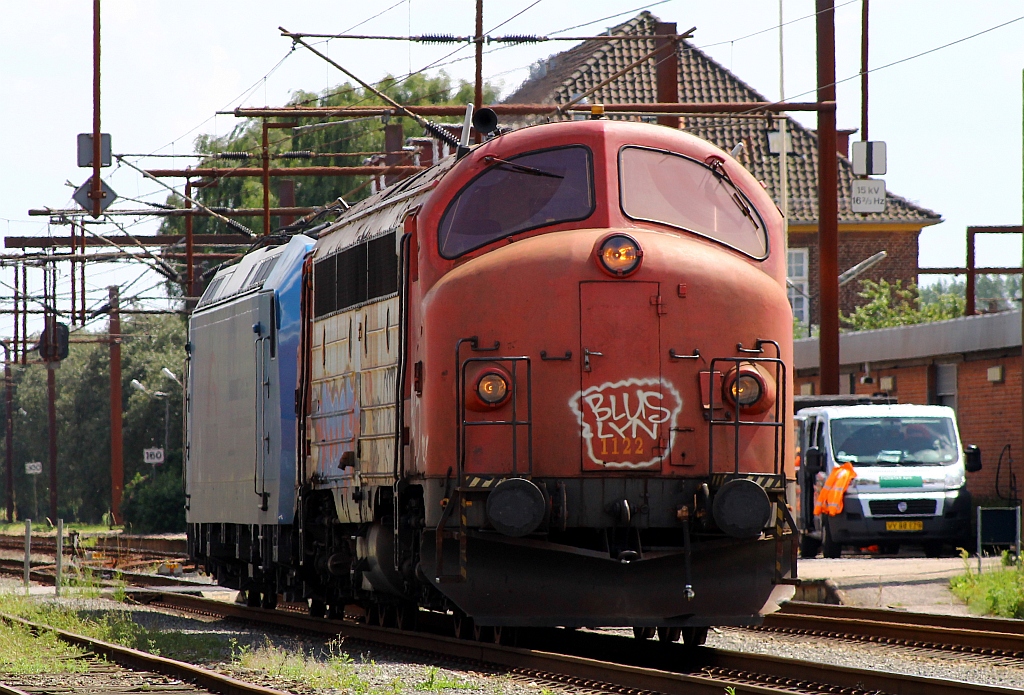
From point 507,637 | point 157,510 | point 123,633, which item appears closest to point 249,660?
point 507,637

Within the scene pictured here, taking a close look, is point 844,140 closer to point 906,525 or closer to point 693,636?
point 906,525

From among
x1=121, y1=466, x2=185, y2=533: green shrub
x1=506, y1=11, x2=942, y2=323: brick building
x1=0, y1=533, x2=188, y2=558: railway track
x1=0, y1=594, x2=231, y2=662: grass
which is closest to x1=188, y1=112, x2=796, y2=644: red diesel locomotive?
x1=0, y1=594, x2=231, y2=662: grass

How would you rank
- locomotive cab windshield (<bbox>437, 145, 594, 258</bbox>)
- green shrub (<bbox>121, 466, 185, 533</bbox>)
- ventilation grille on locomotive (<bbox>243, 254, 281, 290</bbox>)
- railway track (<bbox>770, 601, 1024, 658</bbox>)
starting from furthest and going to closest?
green shrub (<bbox>121, 466, 185, 533</bbox>), ventilation grille on locomotive (<bbox>243, 254, 281, 290</bbox>), railway track (<bbox>770, 601, 1024, 658</bbox>), locomotive cab windshield (<bbox>437, 145, 594, 258</bbox>)

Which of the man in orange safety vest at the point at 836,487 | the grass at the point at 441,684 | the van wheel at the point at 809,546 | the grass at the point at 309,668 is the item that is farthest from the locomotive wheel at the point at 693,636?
the van wheel at the point at 809,546

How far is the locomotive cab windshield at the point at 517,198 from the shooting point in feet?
37.1

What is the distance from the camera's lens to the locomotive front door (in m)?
10.7

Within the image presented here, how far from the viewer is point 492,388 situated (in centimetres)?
1069

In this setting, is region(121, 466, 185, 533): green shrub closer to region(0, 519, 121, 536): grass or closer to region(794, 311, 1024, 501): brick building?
region(0, 519, 121, 536): grass

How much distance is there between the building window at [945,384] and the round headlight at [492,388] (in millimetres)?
18536

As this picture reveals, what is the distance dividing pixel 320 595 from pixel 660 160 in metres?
6.49

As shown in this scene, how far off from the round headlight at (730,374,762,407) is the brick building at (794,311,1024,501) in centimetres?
1417

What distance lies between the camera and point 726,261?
1115 cm

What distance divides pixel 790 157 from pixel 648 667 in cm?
3909

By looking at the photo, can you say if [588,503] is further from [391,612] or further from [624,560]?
[391,612]
